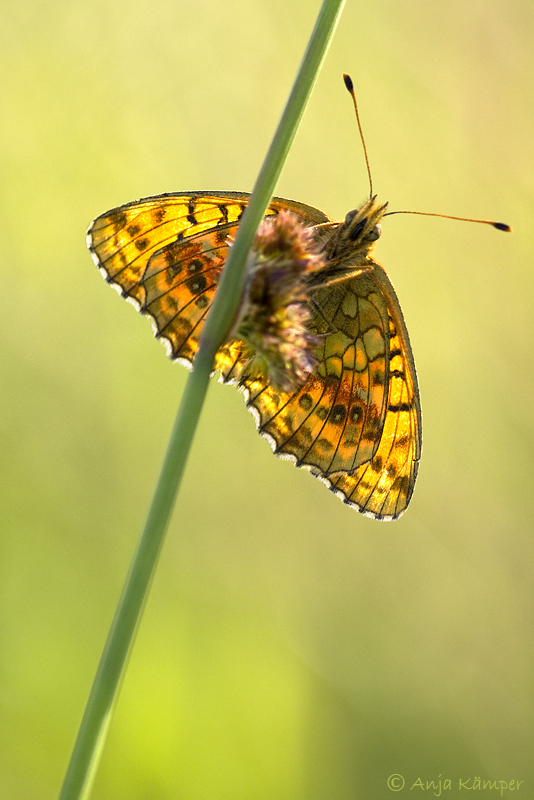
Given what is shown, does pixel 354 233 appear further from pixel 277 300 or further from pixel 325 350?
pixel 277 300

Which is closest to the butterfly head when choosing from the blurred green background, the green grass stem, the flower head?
the flower head

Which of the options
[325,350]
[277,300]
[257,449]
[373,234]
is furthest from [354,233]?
[257,449]

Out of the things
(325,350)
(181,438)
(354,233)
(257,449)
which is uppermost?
(354,233)

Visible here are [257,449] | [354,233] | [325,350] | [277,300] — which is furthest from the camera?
[257,449]

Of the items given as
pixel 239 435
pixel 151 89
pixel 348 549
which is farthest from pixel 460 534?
pixel 151 89

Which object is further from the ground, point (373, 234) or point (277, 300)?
point (373, 234)

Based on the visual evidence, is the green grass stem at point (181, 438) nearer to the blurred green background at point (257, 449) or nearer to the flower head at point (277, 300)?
the flower head at point (277, 300)

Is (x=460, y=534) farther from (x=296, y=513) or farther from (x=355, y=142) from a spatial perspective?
(x=355, y=142)
